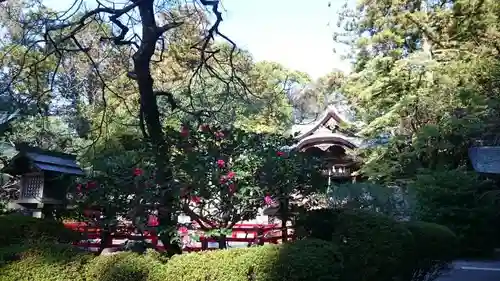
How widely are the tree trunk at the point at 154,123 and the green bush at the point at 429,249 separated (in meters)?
2.50

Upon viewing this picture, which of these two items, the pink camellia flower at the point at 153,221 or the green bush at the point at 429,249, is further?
the green bush at the point at 429,249

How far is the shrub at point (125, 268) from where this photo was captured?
4.03 m

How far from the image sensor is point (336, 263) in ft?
12.6

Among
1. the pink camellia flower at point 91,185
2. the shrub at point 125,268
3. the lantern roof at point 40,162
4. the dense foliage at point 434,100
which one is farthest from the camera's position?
the dense foliage at point 434,100

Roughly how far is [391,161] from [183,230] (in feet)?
36.8

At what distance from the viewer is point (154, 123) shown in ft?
16.8

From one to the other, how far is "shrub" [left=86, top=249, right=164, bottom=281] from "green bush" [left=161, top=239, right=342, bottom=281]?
0.45 feet

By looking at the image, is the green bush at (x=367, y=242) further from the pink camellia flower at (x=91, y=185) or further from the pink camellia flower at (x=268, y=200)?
the pink camellia flower at (x=91, y=185)

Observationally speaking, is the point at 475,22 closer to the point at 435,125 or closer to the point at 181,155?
the point at 435,125

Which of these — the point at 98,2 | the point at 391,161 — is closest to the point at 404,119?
the point at 391,161

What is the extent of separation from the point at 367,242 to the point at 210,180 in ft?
4.92

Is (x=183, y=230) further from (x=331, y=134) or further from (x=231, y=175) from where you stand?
(x=331, y=134)

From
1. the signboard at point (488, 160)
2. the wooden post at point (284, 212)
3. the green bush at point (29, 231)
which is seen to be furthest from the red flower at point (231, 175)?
the signboard at point (488, 160)

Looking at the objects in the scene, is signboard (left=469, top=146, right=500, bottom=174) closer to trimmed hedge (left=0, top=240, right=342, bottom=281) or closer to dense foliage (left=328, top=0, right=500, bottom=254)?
trimmed hedge (left=0, top=240, right=342, bottom=281)
